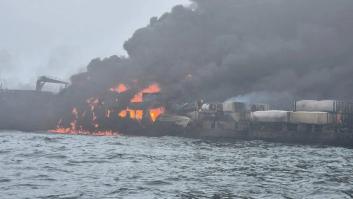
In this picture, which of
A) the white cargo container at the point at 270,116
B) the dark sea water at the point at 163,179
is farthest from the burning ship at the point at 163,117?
the dark sea water at the point at 163,179

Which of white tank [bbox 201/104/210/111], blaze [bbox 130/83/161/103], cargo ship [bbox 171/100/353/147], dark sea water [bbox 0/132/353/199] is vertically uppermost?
blaze [bbox 130/83/161/103]

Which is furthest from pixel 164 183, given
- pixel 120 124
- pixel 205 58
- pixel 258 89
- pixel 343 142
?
pixel 205 58

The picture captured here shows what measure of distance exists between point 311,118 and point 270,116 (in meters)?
10.5

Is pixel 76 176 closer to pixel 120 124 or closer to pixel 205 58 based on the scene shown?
pixel 120 124

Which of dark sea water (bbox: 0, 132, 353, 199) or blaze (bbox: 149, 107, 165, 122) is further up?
blaze (bbox: 149, 107, 165, 122)

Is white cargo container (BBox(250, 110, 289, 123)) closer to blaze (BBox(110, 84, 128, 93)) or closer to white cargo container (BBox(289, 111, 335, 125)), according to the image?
white cargo container (BBox(289, 111, 335, 125))

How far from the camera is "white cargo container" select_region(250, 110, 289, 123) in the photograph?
100m

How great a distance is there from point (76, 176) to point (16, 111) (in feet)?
374

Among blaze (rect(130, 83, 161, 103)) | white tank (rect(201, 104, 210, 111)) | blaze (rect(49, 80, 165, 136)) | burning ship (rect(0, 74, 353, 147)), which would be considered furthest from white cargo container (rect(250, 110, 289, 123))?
blaze (rect(130, 83, 161, 103))

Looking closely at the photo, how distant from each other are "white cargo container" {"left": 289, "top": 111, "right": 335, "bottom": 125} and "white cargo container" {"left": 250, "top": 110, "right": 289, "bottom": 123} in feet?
5.21

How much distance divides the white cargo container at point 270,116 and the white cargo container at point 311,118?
159 centimetres

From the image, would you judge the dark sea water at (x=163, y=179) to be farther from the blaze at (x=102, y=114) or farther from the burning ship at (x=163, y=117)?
the blaze at (x=102, y=114)

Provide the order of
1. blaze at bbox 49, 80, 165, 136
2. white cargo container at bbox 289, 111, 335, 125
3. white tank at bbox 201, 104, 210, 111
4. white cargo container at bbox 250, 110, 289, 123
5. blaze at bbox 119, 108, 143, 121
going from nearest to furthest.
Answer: white cargo container at bbox 289, 111, 335, 125 → white cargo container at bbox 250, 110, 289, 123 → white tank at bbox 201, 104, 210, 111 → blaze at bbox 49, 80, 165, 136 → blaze at bbox 119, 108, 143, 121

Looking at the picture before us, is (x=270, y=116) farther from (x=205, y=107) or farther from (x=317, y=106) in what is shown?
(x=205, y=107)
